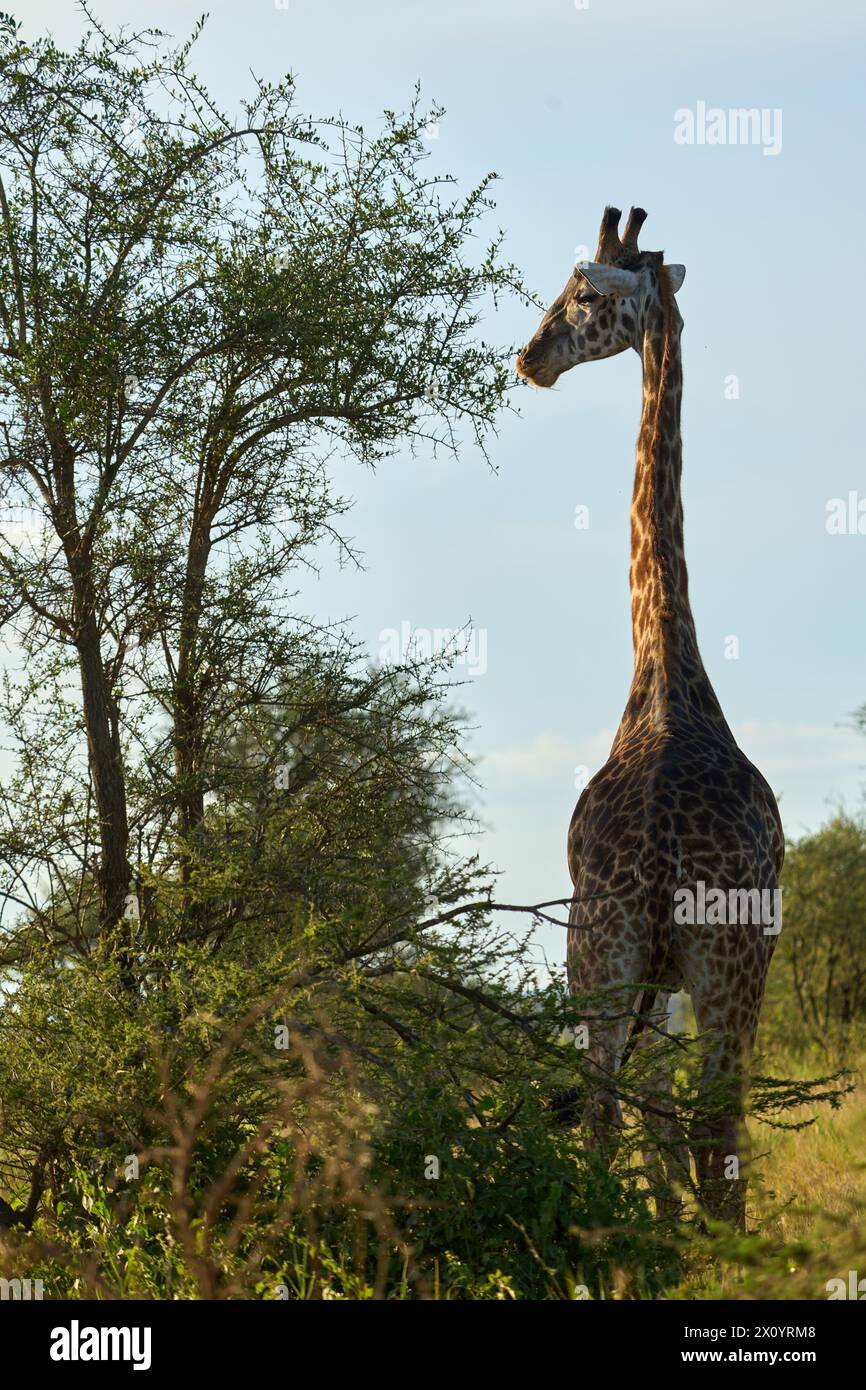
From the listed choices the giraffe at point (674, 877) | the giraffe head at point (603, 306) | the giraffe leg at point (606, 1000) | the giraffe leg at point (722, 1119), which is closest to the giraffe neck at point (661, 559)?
the giraffe at point (674, 877)

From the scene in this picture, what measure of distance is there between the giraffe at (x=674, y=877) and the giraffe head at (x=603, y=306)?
1.55 meters

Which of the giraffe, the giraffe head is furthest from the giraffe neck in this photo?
the giraffe head

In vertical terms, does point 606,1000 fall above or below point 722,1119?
above

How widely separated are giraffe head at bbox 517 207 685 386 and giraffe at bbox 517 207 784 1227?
1.55 metres

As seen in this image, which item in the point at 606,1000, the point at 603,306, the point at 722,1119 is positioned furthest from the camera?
the point at 603,306

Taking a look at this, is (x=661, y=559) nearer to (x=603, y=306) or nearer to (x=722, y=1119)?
(x=603, y=306)

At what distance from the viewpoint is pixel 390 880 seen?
20.4 feet

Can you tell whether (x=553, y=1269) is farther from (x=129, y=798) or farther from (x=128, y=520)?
(x=128, y=520)

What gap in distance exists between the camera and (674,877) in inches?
272

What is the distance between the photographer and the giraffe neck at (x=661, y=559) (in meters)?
8.00

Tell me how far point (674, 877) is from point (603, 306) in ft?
12.0

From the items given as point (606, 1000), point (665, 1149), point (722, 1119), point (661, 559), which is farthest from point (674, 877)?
point (661, 559)

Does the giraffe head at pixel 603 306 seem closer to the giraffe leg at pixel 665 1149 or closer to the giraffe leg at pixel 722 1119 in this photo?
the giraffe leg at pixel 665 1149
